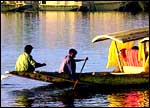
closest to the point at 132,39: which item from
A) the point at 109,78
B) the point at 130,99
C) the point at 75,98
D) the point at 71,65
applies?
the point at 109,78

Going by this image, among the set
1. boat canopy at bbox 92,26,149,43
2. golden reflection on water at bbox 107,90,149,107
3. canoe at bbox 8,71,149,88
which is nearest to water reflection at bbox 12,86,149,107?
golden reflection on water at bbox 107,90,149,107

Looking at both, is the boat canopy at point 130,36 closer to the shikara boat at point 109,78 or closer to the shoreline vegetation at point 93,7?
the shikara boat at point 109,78

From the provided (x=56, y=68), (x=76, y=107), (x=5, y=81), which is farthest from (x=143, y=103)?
(x=56, y=68)

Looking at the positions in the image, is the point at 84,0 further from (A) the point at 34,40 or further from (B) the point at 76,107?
(B) the point at 76,107

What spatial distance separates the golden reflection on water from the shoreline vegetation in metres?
86.8

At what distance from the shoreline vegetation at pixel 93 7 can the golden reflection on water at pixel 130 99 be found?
3419 inches

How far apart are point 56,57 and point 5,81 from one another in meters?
9.03

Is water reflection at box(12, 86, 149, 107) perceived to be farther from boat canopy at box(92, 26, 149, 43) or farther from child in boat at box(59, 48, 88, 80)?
boat canopy at box(92, 26, 149, 43)

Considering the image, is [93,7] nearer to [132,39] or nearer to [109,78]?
[132,39]

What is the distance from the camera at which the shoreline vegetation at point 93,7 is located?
360ft

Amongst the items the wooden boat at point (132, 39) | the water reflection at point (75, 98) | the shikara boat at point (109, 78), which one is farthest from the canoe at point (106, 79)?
the wooden boat at point (132, 39)

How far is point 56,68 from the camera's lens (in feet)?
95.1

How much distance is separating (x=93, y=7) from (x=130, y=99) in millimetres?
91940

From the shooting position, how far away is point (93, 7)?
369 ft
